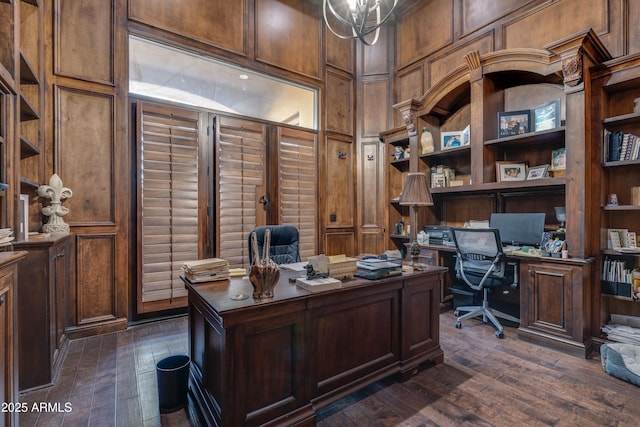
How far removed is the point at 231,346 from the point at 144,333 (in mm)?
2140

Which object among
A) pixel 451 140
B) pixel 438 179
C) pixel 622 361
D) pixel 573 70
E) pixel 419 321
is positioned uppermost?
pixel 573 70

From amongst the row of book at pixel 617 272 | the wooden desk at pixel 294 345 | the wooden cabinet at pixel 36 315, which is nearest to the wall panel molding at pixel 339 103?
the wooden desk at pixel 294 345

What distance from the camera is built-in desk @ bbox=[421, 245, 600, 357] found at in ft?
8.36

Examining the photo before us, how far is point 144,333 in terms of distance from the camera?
303 centimetres

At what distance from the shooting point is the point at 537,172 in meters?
3.21

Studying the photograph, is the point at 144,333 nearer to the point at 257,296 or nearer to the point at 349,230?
the point at 257,296

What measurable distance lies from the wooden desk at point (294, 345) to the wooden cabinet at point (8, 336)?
0.74 meters

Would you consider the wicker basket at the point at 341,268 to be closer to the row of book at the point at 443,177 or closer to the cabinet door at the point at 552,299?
the cabinet door at the point at 552,299

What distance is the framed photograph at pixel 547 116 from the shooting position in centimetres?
295

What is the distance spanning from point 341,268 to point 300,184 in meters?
2.57

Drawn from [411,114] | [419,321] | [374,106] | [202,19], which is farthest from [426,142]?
[202,19]

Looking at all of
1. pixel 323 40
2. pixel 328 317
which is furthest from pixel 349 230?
pixel 328 317

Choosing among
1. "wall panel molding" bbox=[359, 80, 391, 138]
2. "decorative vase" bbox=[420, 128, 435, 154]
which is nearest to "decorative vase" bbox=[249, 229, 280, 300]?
"decorative vase" bbox=[420, 128, 435, 154]

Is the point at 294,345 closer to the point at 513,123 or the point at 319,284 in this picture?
the point at 319,284
